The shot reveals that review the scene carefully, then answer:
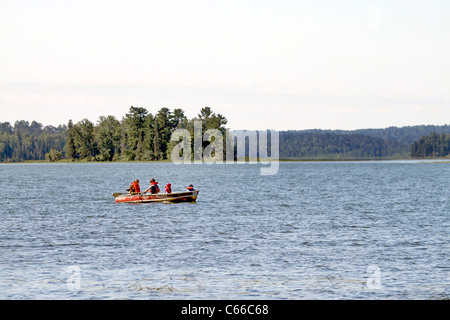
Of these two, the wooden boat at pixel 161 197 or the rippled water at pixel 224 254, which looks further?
the wooden boat at pixel 161 197

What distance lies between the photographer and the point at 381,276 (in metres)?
24.5

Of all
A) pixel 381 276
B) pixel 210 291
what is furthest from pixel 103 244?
pixel 381 276

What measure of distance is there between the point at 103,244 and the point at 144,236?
417cm

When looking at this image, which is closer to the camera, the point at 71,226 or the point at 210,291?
the point at 210,291

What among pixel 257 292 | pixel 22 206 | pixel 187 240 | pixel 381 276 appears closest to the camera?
pixel 257 292

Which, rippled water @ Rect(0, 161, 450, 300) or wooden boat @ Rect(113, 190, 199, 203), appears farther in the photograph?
wooden boat @ Rect(113, 190, 199, 203)

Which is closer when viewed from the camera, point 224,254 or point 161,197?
point 224,254

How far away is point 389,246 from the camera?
33.1m
